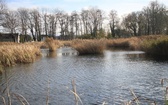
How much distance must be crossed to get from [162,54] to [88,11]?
166 ft

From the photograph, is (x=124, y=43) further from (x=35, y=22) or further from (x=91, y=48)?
(x=35, y=22)

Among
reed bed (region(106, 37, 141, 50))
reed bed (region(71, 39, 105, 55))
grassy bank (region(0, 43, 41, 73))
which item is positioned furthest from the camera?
reed bed (region(106, 37, 141, 50))

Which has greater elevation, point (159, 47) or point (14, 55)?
point (159, 47)

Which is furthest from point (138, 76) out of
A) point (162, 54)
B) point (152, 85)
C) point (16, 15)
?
point (16, 15)

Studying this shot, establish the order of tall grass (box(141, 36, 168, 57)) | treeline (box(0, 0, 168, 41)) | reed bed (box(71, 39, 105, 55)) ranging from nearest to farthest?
tall grass (box(141, 36, 168, 57)), reed bed (box(71, 39, 105, 55)), treeline (box(0, 0, 168, 41))

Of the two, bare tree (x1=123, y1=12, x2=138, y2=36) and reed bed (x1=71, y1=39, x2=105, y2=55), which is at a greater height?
bare tree (x1=123, y1=12, x2=138, y2=36)

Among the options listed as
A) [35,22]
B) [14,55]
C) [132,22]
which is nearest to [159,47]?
[14,55]

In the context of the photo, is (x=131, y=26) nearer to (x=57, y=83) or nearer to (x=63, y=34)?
(x=63, y=34)

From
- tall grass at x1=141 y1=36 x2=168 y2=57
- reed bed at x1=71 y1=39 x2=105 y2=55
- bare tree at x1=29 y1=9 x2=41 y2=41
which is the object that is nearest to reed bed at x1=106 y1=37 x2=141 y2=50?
reed bed at x1=71 y1=39 x2=105 y2=55

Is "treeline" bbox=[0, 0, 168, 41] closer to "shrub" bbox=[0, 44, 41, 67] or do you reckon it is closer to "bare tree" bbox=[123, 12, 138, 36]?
"bare tree" bbox=[123, 12, 138, 36]

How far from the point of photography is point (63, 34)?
7100cm

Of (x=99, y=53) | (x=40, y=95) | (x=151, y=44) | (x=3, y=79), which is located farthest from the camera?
(x=99, y=53)

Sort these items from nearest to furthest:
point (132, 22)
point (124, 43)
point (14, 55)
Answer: point (14, 55), point (124, 43), point (132, 22)

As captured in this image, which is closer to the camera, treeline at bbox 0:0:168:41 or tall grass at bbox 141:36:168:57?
tall grass at bbox 141:36:168:57
